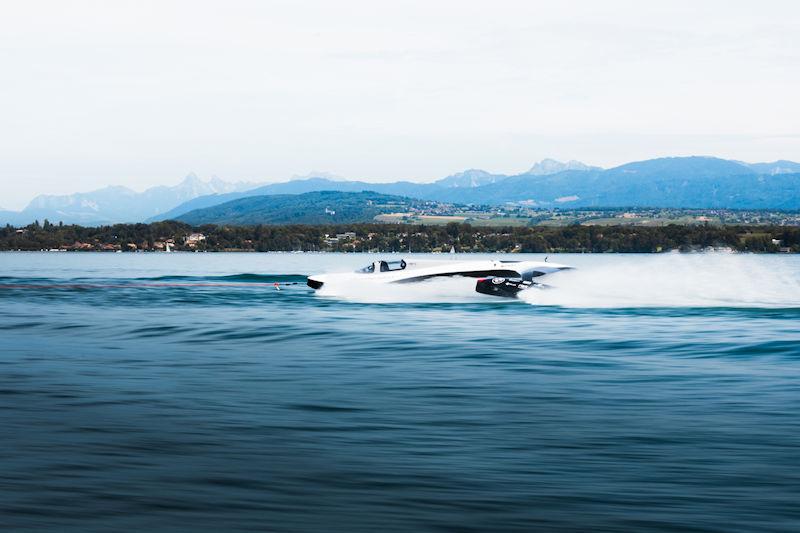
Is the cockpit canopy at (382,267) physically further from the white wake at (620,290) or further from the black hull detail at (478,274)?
the black hull detail at (478,274)

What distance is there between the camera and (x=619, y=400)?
17375 millimetres

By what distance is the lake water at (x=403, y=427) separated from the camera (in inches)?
419

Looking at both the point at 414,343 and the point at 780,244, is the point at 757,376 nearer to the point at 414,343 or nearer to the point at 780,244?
the point at 414,343

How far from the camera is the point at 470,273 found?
4441cm

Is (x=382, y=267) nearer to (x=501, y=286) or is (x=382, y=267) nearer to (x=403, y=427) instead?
(x=501, y=286)

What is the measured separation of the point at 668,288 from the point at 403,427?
113ft

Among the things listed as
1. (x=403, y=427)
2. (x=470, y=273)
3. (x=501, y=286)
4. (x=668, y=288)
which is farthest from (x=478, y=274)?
(x=403, y=427)

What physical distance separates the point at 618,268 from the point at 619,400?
125ft

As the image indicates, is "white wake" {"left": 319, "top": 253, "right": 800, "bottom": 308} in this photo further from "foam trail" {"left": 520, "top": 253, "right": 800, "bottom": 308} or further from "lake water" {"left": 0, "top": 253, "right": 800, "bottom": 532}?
"lake water" {"left": 0, "top": 253, "right": 800, "bottom": 532}

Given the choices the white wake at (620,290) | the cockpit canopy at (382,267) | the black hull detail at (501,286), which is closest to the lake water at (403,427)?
the white wake at (620,290)

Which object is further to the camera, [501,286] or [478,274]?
[478,274]

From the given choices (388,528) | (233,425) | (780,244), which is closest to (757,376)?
(233,425)

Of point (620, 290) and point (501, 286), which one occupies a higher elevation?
point (501, 286)

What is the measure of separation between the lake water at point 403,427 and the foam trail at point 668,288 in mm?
8566
